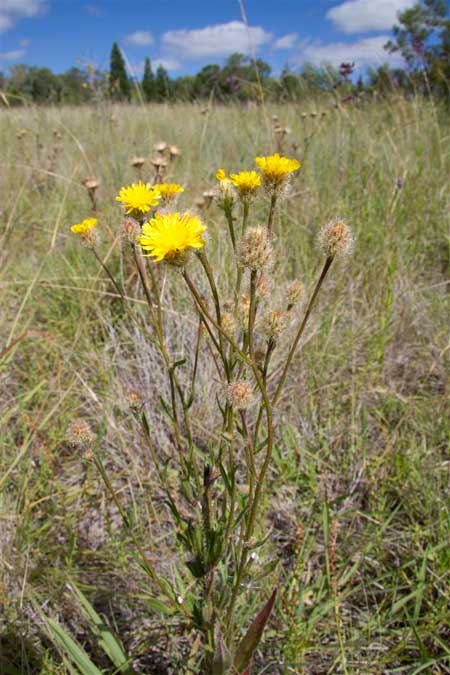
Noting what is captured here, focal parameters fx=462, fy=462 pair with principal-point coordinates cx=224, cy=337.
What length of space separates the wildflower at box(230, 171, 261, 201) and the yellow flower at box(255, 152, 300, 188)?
2 centimetres

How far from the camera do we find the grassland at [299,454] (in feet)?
4.04

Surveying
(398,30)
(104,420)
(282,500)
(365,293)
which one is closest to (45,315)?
(104,420)

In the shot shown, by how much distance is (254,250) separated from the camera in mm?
780

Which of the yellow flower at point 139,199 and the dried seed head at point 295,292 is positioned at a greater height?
the yellow flower at point 139,199

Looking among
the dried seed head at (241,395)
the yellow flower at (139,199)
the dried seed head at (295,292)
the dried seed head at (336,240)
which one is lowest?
the dried seed head at (241,395)

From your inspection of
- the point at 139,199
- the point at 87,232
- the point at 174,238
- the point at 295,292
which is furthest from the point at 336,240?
the point at 87,232

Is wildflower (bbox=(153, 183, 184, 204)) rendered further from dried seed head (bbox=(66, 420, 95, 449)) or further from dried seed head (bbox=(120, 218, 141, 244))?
dried seed head (bbox=(66, 420, 95, 449))

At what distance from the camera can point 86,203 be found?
10.7 ft

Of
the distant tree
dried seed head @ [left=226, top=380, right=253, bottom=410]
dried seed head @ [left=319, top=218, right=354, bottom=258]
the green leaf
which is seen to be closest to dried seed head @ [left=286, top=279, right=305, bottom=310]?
dried seed head @ [left=319, top=218, right=354, bottom=258]

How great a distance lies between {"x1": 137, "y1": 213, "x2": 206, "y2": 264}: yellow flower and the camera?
2.55ft

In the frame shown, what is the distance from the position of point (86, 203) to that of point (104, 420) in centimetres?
203

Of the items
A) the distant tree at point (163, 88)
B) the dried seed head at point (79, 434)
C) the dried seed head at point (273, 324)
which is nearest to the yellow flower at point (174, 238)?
the dried seed head at point (273, 324)

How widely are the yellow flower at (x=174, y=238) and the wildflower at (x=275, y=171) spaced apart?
207mm

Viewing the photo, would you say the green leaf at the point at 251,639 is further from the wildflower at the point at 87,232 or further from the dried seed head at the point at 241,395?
the wildflower at the point at 87,232
